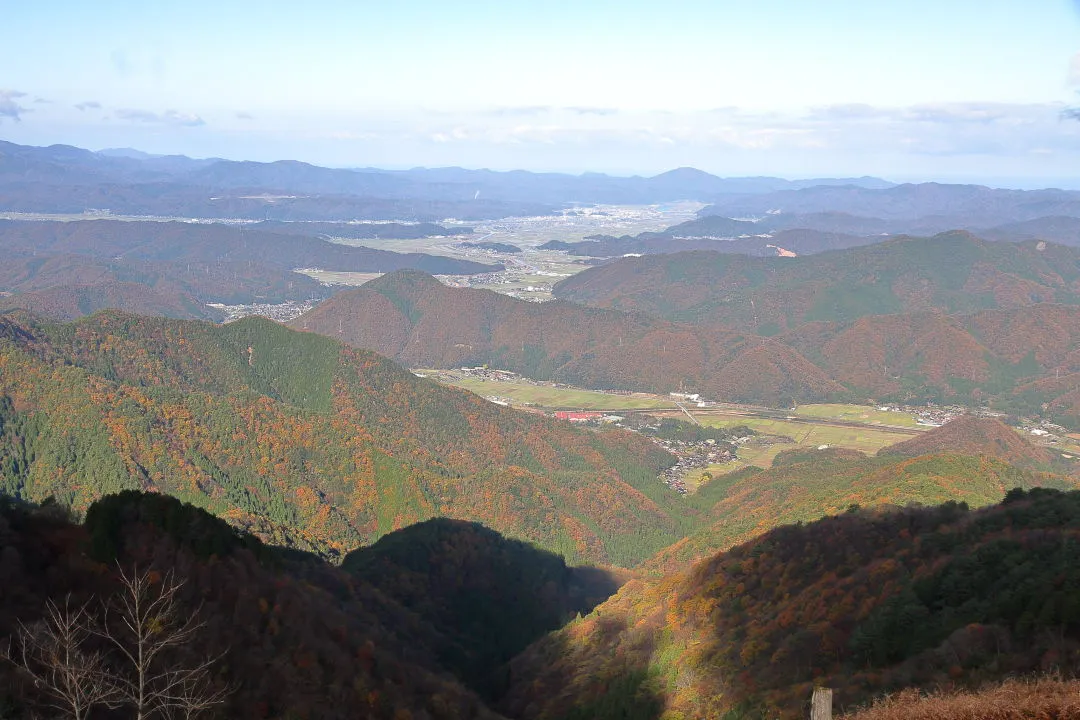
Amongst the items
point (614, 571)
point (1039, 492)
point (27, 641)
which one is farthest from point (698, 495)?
point (27, 641)

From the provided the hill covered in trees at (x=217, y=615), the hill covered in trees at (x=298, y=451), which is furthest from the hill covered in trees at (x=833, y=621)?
the hill covered in trees at (x=298, y=451)

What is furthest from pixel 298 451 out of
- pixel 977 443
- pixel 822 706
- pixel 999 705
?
pixel 822 706

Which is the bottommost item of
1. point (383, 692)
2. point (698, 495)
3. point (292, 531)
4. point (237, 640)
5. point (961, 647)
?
point (698, 495)

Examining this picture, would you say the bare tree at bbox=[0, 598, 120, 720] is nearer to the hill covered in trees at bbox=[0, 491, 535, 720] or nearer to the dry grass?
the hill covered in trees at bbox=[0, 491, 535, 720]

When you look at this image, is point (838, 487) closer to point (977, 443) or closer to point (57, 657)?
point (977, 443)

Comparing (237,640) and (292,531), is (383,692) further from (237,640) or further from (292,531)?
(292,531)

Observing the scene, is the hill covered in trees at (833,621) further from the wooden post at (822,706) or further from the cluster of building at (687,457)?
the cluster of building at (687,457)
